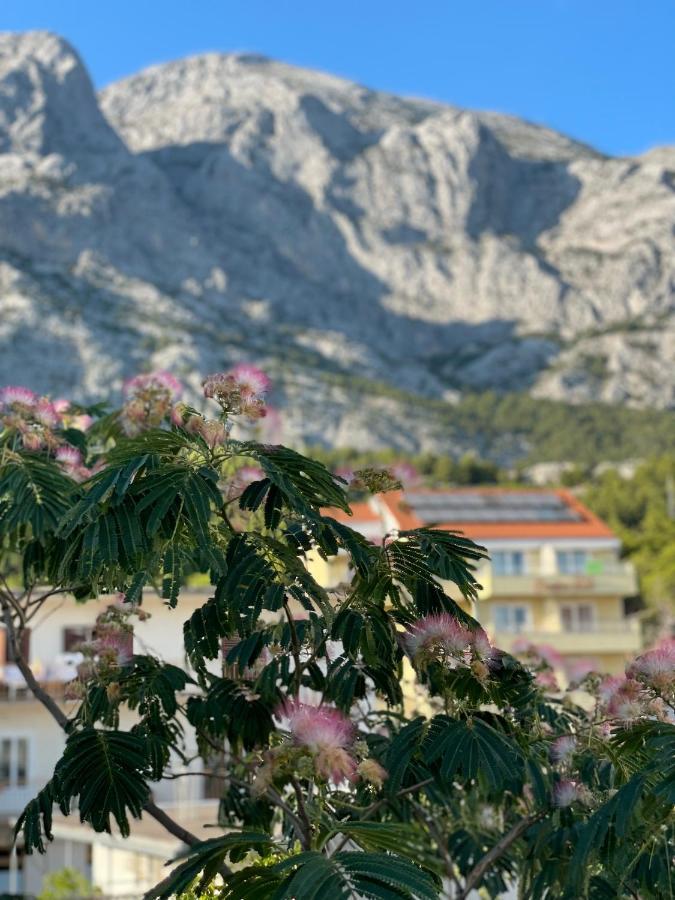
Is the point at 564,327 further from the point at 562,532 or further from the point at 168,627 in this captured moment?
the point at 168,627

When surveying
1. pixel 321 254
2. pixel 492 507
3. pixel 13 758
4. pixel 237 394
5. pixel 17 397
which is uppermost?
pixel 321 254

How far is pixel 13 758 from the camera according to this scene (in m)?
25.9

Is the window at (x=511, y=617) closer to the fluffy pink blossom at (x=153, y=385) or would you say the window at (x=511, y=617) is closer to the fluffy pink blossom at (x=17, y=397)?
the fluffy pink blossom at (x=153, y=385)

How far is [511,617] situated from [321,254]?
4805 inches

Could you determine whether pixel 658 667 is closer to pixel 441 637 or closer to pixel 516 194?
pixel 441 637

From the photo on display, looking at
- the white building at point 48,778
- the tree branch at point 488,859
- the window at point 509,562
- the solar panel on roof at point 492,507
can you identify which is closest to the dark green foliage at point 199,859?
the tree branch at point 488,859

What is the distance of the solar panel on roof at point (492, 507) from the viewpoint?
1844 inches

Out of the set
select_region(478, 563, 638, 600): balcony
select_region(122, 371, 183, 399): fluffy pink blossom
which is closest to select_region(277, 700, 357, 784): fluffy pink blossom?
select_region(122, 371, 183, 399): fluffy pink blossom

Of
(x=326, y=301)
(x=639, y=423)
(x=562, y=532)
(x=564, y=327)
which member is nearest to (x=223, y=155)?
(x=326, y=301)

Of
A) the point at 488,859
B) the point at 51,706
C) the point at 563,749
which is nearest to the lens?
the point at 488,859

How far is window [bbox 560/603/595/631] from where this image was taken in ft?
136

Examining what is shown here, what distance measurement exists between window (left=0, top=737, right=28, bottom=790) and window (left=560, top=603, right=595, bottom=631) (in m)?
21.9

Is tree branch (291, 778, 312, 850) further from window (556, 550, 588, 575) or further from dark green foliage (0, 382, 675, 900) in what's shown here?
window (556, 550, 588, 575)

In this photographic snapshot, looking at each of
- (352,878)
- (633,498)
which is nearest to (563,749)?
(352,878)
